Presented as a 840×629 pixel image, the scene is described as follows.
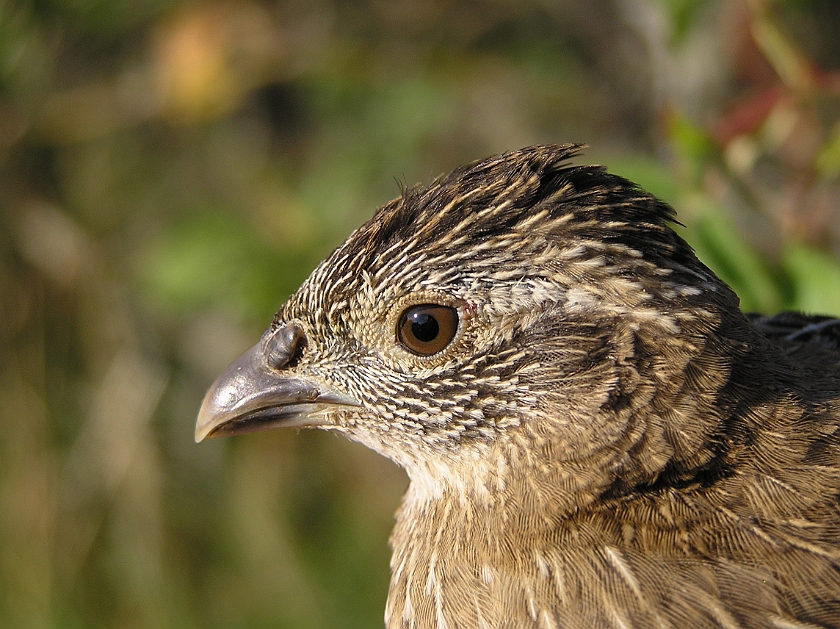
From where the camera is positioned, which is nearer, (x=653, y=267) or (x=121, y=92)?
(x=653, y=267)

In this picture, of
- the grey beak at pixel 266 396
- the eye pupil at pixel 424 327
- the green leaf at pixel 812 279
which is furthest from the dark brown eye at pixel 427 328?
the green leaf at pixel 812 279

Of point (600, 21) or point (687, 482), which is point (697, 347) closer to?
point (687, 482)

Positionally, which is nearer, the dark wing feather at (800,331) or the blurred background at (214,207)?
the dark wing feather at (800,331)

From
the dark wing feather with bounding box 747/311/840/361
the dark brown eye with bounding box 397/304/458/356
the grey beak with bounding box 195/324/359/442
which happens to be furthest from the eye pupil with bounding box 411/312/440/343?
the dark wing feather with bounding box 747/311/840/361

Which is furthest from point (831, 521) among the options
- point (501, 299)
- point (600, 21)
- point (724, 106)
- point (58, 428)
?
point (58, 428)

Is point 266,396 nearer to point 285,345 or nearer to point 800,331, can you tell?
point 285,345

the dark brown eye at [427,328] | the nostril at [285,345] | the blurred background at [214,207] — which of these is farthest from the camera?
the blurred background at [214,207]

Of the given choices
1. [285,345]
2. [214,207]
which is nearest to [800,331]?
[285,345]

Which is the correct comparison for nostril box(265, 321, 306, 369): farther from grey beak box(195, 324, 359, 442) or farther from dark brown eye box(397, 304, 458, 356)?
dark brown eye box(397, 304, 458, 356)

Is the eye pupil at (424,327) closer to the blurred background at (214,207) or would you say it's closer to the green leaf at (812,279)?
the green leaf at (812,279)
